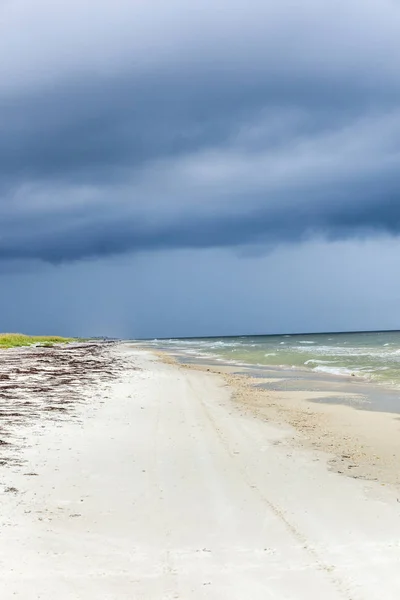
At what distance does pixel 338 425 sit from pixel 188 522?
7.85m

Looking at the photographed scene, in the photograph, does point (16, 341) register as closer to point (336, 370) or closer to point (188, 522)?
point (336, 370)

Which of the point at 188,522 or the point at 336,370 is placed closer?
the point at 188,522

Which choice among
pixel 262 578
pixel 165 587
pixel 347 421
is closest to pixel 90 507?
pixel 165 587

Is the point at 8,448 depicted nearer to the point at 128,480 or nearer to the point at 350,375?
the point at 128,480

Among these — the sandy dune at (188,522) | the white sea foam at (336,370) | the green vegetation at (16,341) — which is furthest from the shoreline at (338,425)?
the green vegetation at (16,341)

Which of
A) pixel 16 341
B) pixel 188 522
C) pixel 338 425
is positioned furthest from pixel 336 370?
pixel 16 341

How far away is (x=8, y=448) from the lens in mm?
9164

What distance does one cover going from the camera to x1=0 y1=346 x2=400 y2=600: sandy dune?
4.64m

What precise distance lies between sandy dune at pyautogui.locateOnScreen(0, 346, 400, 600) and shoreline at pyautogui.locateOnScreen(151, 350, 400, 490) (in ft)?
1.87

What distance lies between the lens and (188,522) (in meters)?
6.18

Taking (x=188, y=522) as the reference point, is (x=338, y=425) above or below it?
below

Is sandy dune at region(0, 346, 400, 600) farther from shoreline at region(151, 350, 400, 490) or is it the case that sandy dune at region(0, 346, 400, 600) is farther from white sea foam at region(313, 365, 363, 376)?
white sea foam at region(313, 365, 363, 376)

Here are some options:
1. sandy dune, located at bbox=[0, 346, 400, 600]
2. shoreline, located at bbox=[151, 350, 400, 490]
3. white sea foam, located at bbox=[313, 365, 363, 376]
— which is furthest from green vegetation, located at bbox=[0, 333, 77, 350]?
sandy dune, located at bbox=[0, 346, 400, 600]

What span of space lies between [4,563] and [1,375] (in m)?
18.6
